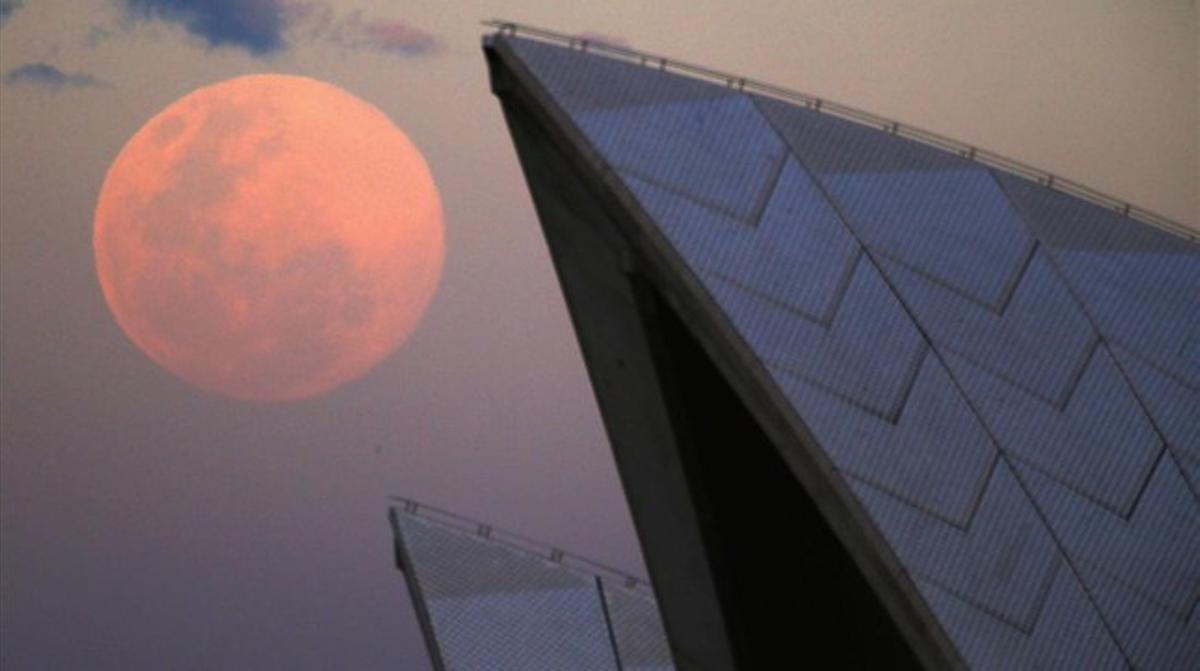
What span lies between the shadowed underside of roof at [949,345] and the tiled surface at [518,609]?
14.5 metres

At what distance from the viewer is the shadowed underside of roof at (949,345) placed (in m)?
24.7

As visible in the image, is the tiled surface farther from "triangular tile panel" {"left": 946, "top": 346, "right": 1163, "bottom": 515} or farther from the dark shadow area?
"triangular tile panel" {"left": 946, "top": 346, "right": 1163, "bottom": 515}

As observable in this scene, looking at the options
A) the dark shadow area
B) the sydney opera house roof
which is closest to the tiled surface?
the dark shadow area

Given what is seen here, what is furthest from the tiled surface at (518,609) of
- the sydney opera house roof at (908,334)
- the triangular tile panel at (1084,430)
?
the triangular tile panel at (1084,430)

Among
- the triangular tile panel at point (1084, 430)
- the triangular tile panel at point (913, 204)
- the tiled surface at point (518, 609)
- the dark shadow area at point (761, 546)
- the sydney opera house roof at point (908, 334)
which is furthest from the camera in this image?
the tiled surface at point (518, 609)

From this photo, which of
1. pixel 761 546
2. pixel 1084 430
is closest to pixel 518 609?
pixel 761 546

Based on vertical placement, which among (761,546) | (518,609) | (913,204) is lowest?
(761,546)

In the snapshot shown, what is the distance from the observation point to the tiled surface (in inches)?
1551

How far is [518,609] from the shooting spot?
40.1 metres

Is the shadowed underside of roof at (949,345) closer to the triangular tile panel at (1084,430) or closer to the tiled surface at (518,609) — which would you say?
the triangular tile panel at (1084,430)

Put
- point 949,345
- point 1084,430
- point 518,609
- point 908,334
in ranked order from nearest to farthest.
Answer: point 908,334, point 949,345, point 1084,430, point 518,609

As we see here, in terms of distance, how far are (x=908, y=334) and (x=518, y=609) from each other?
15793 millimetres

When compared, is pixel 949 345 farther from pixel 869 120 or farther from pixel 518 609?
pixel 518 609

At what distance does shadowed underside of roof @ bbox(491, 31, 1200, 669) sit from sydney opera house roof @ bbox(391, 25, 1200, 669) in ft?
0.09
